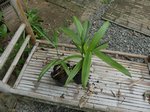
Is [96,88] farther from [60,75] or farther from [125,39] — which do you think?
[125,39]

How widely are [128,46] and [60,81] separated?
1232 mm

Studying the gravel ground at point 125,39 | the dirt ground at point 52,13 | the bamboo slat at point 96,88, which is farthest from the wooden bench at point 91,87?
the dirt ground at point 52,13

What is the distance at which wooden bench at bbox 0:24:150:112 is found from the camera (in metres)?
1.93

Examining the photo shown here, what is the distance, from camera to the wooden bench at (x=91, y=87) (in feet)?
6.35

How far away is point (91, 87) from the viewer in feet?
6.89

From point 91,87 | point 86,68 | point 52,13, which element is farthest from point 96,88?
point 52,13

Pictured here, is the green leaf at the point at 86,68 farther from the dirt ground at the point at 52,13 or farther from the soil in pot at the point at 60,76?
the dirt ground at the point at 52,13

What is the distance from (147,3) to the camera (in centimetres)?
342

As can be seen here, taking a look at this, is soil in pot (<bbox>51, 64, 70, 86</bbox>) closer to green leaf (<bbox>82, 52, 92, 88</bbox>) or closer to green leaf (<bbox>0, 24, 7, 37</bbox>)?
green leaf (<bbox>82, 52, 92, 88</bbox>)

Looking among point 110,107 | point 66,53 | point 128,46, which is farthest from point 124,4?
point 110,107

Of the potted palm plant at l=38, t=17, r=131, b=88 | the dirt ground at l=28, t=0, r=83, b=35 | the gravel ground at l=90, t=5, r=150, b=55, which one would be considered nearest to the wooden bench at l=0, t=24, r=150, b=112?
the potted palm plant at l=38, t=17, r=131, b=88

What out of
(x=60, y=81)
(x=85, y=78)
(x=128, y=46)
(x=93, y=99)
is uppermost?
(x=85, y=78)

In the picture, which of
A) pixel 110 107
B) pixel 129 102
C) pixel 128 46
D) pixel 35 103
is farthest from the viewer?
pixel 128 46

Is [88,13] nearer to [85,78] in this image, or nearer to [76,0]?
[76,0]
